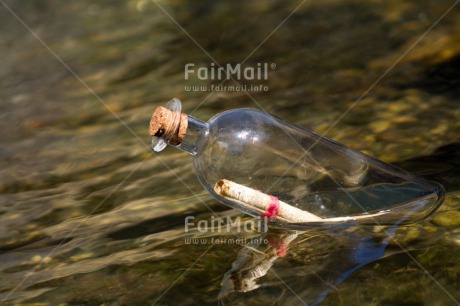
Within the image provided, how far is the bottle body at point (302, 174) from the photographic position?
5.91 feet

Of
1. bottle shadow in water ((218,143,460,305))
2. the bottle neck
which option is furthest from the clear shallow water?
the bottle neck

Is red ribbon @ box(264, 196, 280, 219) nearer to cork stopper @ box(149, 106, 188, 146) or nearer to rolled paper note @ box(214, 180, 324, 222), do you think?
rolled paper note @ box(214, 180, 324, 222)

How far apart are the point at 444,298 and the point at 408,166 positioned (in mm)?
938

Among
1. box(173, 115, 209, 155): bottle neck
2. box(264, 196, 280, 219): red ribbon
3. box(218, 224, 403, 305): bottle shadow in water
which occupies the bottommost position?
box(218, 224, 403, 305): bottle shadow in water

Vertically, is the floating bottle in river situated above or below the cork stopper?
below

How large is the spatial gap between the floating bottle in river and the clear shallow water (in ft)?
0.20

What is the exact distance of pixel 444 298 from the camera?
1411 millimetres

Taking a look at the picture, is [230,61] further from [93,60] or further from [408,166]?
[408,166]

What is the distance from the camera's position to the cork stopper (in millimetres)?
1700

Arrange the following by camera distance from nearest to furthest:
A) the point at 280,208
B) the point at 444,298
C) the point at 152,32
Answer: the point at 444,298, the point at 280,208, the point at 152,32

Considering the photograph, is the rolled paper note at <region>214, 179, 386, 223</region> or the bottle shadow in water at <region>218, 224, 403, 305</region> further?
the rolled paper note at <region>214, 179, 386, 223</region>

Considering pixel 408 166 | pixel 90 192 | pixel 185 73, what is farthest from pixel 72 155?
pixel 408 166

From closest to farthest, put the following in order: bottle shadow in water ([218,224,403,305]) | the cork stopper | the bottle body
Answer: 1. bottle shadow in water ([218,224,403,305])
2. the cork stopper
3. the bottle body

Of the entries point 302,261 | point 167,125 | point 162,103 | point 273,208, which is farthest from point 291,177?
point 162,103
